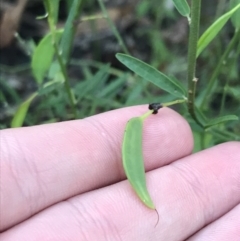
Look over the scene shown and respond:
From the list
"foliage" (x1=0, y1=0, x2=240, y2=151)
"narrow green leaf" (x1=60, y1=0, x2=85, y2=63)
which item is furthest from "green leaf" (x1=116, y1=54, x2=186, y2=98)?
"narrow green leaf" (x1=60, y1=0, x2=85, y2=63)

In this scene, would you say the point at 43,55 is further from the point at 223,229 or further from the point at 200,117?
the point at 223,229

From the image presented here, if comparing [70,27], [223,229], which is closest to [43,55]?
[70,27]

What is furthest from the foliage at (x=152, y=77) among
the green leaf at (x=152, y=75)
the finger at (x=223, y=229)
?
the finger at (x=223, y=229)

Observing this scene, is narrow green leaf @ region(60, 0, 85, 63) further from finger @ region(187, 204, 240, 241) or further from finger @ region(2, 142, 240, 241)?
finger @ region(187, 204, 240, 241)

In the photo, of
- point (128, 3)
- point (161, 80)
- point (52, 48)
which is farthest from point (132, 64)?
point (128, 3)

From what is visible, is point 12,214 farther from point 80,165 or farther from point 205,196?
point 205,196
